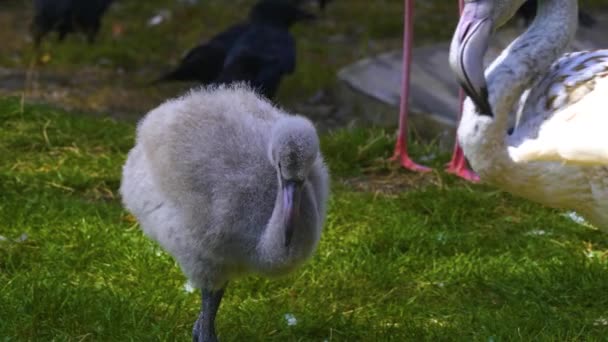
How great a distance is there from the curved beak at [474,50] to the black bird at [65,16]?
4944mm

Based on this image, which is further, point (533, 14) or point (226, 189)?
point (533, 14)

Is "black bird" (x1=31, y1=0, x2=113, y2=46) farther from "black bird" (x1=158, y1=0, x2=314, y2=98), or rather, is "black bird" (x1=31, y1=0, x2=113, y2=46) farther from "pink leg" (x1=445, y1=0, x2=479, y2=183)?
"pink leg" (x1=445, y1=0, x2=479, y2=183)

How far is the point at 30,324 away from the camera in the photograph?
3.55m

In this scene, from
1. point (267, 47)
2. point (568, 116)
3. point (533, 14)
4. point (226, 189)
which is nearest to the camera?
point (226, 189)

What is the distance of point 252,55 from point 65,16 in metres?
2.34

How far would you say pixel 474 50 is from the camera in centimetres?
351

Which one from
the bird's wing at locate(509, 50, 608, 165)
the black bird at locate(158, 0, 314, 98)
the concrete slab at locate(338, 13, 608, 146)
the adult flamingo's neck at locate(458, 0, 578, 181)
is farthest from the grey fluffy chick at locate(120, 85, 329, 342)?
the concrete slab at locate(338, 13, 608, 146)

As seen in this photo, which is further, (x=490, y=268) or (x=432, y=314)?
(x=490, y=268)

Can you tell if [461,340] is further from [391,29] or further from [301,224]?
[391,29]

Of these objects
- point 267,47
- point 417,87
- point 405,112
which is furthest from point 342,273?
point 417,87

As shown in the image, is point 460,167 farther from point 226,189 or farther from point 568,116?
point 226,189

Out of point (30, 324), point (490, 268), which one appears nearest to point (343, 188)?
point (490, 268)

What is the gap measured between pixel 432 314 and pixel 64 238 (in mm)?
1579

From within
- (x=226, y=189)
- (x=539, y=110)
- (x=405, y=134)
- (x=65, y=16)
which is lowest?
(x=65, y=16)
